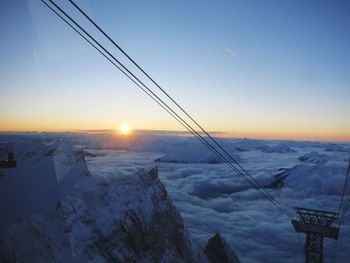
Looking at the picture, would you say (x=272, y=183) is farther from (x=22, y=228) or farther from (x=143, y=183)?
(x=22, y=228)

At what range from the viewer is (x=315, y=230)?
20.2 m

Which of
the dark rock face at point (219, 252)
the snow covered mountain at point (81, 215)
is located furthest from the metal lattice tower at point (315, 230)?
the snow covered mountain at point (81, 215)

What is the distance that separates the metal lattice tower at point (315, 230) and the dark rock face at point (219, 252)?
8.33 meters

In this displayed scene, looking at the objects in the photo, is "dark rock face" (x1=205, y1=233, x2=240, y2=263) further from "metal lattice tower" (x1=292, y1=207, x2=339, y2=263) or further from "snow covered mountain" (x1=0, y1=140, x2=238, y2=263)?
"metal lattice tower" (x1=292, y1=207, x2=339, y2=263)

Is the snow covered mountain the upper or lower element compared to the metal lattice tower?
upper

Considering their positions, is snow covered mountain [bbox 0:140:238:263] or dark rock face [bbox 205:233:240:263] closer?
snow covered mountain [bbox 0:140:238:263]

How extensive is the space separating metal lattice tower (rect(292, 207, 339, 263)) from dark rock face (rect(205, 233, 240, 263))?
833 centimetres

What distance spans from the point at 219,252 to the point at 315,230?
10.8m

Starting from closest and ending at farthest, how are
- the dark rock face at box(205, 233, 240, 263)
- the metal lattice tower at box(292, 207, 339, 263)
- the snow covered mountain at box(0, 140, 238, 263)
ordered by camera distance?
the snow covered mountain at box(0, 140, 238, 263) → the metal lattice tower at box(292, 207, 339, 263) → the dark rock face at box(205, 233, 240, 263)

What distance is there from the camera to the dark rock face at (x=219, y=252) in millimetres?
26562

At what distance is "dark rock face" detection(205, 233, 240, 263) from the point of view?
1046 inches

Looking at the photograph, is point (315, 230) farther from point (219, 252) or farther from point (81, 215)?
point (81, 215)

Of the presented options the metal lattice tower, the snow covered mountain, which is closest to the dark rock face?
the snow covered mountain

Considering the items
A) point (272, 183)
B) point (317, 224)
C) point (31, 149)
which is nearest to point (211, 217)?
point (272, 183)
